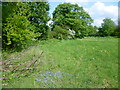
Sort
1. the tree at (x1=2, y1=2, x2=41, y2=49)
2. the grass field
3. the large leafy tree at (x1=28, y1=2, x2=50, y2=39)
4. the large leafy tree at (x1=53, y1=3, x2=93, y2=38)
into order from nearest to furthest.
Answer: the grass field < the tree at (x1=2, y1=2, x2=41, y2=49) < the large leafy tree at (x1=28, y1=2, x2=50, y2=39) < the large leafy tree at (x1=53, y1=3, x2=93, y2=38)

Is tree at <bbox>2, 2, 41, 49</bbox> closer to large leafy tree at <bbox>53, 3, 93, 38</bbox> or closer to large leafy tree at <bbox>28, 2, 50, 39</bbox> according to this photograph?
large leafy tree at <bbox>28, 2, 50, 39</bbox>

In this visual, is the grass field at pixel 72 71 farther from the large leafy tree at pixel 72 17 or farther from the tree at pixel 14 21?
the large leafy tree at pixel 72 17

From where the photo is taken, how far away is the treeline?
14.0ft

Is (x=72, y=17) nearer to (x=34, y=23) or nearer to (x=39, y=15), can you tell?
(x=39, y=15)

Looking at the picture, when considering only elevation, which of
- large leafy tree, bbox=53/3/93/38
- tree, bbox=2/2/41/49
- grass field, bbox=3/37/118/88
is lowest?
grass field, bbox=3/37/118/88

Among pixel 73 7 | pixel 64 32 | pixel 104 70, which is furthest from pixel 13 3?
pixel 73 7

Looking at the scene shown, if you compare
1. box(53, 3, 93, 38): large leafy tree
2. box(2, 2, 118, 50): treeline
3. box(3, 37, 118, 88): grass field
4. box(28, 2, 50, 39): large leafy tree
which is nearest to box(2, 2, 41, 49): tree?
box(2, 2, 118, 50): treeline

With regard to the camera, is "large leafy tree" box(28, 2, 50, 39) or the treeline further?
"large leafy tree" box(28, 2, 50, 39)

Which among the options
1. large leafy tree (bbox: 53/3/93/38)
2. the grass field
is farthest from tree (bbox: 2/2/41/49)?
large leafy tree (bbox: 53/3/93/38)

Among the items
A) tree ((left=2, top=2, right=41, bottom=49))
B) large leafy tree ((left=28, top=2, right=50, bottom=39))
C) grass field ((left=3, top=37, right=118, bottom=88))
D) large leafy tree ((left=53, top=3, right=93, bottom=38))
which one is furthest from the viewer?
large leafy tree ((left=53, top=3, right=93, bottom=38))

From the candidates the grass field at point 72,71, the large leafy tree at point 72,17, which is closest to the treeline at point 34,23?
the large leafy tree at point 72,17

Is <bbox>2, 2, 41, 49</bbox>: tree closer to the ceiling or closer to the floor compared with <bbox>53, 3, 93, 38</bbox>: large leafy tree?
closer to the floor

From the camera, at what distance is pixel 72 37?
880 cm

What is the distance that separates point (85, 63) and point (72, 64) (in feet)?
1.38
